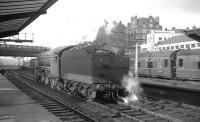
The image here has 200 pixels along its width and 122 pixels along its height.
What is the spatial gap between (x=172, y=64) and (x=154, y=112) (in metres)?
13.8

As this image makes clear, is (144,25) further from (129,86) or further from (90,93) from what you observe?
(90,93)

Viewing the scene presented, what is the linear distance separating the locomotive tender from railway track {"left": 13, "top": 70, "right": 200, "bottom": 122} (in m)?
8.54

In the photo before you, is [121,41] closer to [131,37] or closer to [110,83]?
[131,37]

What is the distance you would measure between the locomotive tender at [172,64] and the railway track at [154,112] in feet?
28.0

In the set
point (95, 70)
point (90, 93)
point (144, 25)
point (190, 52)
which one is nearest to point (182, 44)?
point (190, 52)

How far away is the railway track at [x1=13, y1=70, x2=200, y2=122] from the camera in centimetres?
971

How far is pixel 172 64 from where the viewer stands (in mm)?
23594

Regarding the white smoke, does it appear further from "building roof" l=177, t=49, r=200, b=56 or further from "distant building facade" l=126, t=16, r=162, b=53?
"distant building facade" l=126, t=16, r=162, b=53

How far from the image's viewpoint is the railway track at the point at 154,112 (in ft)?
A: 31.9

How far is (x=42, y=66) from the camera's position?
74.0 ft

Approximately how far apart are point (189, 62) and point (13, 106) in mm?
15349

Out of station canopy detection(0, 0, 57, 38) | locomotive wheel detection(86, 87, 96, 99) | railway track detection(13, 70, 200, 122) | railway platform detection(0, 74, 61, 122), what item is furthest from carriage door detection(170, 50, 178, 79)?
railway platform detection(0, 74, 61, 122)

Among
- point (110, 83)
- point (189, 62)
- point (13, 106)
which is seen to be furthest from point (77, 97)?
point (189, 62)

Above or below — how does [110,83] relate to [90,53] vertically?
below
